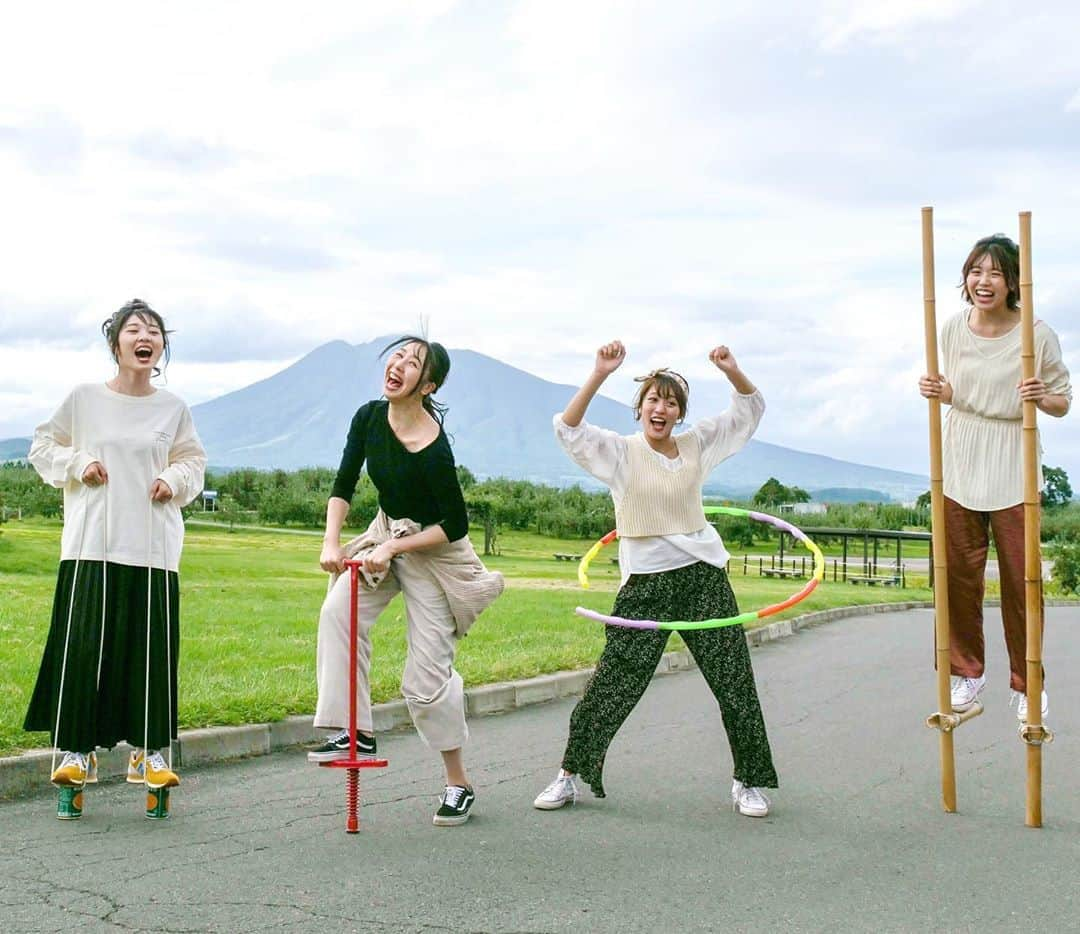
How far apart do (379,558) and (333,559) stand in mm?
229

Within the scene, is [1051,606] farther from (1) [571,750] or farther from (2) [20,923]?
(2) [20,923]

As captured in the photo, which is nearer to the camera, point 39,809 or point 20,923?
point 20,923

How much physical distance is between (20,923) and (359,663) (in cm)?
206

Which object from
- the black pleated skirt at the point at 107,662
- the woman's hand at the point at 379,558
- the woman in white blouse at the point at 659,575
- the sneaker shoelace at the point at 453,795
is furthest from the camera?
the woman in white blouse at the point at 659,575

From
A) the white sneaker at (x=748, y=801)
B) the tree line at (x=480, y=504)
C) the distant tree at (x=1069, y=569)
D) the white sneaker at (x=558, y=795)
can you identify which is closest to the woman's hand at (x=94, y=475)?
the white sneaker at (x=558, y=795)

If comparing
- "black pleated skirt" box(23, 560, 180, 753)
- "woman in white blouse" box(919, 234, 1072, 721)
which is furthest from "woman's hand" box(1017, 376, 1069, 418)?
"black pleated skirt" box(23, 560, 180, 753)

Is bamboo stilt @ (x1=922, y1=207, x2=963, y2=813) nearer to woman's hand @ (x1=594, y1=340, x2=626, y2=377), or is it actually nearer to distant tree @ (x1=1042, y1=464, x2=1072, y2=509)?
woman's hand @ (x1=594, y1=340, x2=626, y2=377)

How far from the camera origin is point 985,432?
6.89m

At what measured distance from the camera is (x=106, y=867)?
536 centimetres

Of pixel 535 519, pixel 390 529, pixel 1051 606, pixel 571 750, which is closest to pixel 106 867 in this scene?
pixel 390 529

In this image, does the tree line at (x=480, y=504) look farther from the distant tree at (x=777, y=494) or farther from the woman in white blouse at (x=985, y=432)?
the woman in white blouse at (x=985, y=432)

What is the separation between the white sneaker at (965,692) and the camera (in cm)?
706

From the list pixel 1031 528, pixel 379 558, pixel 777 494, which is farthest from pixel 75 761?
pixel 777 494

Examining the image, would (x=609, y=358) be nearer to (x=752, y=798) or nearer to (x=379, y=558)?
(x=379, y=558)
